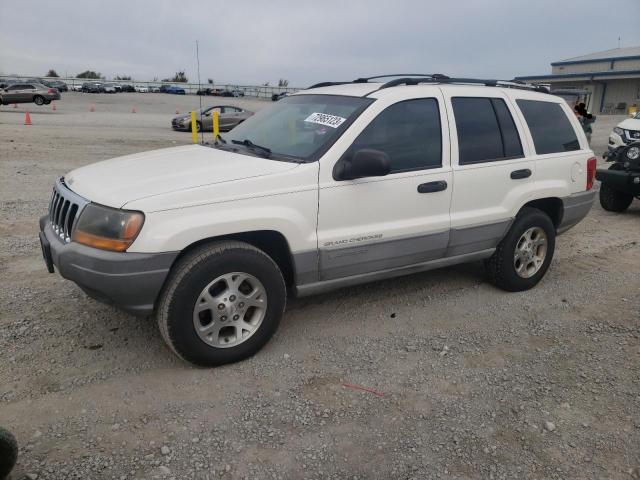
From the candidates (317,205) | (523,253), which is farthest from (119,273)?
(523,253)

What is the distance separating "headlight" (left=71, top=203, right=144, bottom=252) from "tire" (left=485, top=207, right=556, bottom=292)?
3158 mm

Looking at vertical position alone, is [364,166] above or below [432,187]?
above

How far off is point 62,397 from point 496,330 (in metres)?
3.08

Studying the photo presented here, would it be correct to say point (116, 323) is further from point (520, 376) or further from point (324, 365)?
point (520, 376)

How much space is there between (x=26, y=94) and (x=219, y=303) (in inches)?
1481

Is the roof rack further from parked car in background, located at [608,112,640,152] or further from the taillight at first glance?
parked car in background, located at [608,112,640,152]

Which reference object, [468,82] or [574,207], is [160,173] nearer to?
[468,82]

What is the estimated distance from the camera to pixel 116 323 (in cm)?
407

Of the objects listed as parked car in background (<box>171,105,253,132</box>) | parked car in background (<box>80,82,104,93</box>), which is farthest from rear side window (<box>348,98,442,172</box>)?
parked car in background (<box>80,82,104,93</box>)

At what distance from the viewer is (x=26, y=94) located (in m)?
34.8

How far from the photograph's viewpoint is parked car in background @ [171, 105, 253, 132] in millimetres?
22078

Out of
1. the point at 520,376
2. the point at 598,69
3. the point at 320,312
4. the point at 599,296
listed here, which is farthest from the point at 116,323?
the point at 598,69

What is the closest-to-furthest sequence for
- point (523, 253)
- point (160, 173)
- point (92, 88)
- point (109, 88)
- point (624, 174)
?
point (160, 173) → point (523, 253) → point (624, 174) → point (92, 88) → point (109, 88)

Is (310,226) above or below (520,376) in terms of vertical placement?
above
